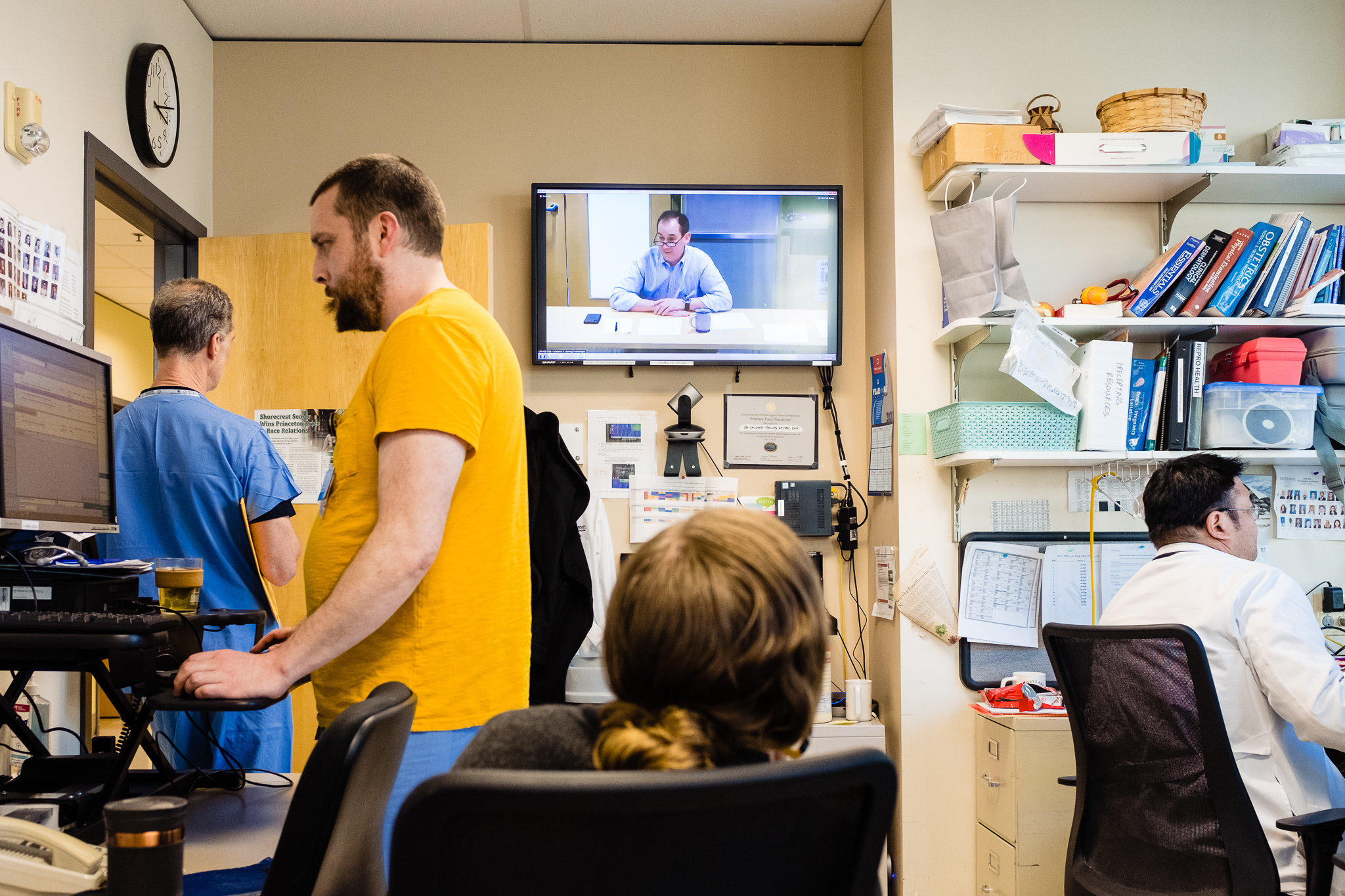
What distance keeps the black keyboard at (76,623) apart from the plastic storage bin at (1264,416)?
9.16ft

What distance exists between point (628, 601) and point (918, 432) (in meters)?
2.45

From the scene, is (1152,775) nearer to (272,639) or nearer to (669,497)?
(272,639)

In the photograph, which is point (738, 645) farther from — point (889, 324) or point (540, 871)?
point (889, 324)

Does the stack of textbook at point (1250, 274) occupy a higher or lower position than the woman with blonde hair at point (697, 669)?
higher

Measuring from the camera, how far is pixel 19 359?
1.38 metres

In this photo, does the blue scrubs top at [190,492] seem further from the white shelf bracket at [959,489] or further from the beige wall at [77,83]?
the white shelf bracket at [959,489]

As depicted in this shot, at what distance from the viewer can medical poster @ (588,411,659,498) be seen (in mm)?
3408

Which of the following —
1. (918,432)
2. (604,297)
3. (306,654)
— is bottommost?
(306,654)

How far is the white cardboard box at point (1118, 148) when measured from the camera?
287 cm

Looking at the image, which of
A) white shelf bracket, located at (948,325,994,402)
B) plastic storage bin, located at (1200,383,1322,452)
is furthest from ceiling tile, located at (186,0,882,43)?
plastic storage bin, located at (1200,383,1322,452)

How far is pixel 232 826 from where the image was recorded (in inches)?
49.4

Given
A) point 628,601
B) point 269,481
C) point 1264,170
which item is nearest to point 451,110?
point 269,481

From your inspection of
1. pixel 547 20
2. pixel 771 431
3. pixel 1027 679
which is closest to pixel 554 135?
pixel 547 20

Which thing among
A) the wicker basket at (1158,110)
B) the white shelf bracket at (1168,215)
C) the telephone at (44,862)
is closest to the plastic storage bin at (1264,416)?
the white shelf bracket at (1168,215)
